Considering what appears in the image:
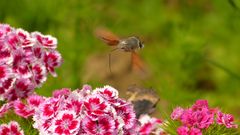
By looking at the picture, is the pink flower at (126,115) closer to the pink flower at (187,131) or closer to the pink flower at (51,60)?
the pink flower at (187,131)

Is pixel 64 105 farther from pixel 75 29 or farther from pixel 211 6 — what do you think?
pixel 211 6

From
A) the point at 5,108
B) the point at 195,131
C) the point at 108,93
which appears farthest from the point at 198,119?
the point at 5,108

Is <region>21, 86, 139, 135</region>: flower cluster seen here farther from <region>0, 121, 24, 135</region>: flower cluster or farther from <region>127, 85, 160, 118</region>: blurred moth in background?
<region>127, 85, 160, 118</region>: blurred moth in background

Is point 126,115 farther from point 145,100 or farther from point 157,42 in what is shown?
point 157,42

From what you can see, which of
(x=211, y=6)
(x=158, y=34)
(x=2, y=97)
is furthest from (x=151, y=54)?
(x=2, y=97)

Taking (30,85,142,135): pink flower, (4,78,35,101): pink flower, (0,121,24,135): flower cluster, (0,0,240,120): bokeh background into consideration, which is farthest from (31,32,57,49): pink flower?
(0,0,240,120): bokeh background

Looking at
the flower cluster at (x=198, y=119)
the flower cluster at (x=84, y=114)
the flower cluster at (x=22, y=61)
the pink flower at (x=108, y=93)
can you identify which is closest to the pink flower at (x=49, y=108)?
the flower cluster at (x=84, y=114)
